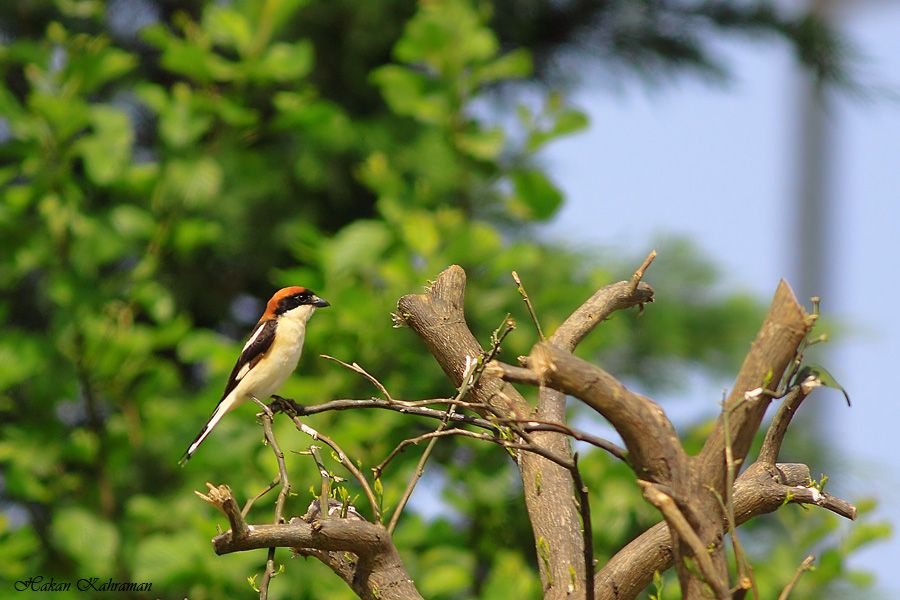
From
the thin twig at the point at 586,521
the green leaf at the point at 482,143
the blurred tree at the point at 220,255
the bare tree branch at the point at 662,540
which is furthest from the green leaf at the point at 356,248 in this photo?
the thin twig at the point at 586,521

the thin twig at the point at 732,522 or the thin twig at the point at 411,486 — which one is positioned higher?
the thin twig at the point at 732,522

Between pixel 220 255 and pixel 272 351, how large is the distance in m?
1.45

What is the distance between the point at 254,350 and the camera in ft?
11.6

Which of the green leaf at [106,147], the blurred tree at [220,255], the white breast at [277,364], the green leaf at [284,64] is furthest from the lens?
the green leaf at [284,64]

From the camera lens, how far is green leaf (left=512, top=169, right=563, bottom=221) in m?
4.20

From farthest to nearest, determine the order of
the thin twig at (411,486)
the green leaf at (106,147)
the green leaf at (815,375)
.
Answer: the green leaf at (106,147)
the thin twig at (411,486)
the green leaf at (815,375)

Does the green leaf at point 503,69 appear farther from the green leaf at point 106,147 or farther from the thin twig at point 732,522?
the thin twig at point 732,522

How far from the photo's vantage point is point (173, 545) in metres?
3.72

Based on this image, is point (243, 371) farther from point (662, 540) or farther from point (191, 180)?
point (662, 540)

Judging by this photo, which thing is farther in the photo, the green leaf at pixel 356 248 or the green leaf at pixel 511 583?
the green leaf at pixel 356 248

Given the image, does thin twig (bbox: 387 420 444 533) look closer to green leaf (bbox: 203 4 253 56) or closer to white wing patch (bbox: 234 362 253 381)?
white wing patch (bbox: 234 362 253 381)

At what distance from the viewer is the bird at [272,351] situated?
344 cm

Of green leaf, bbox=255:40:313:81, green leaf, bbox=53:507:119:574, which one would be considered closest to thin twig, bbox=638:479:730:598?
green leaf, bbox=53:507:119:574

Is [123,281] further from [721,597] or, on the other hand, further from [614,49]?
[721,597]
